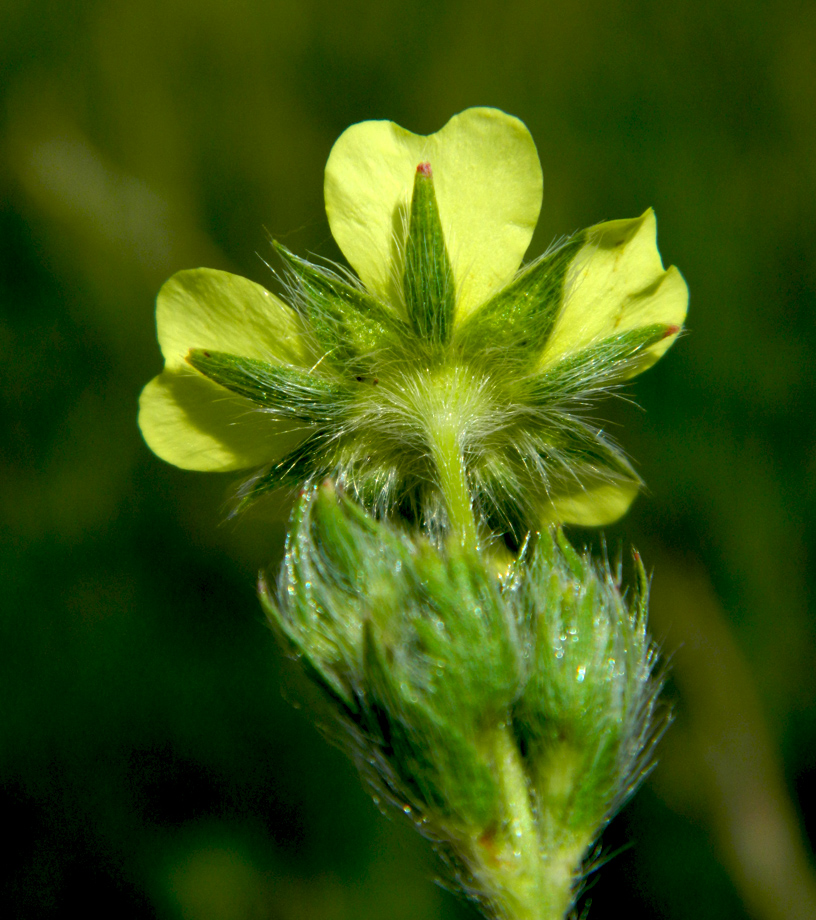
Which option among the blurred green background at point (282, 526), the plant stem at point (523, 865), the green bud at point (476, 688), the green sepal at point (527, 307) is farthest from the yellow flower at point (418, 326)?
the blurred green background at point (282, 526)

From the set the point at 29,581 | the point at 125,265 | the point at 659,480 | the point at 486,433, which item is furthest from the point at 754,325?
the point at 29,581

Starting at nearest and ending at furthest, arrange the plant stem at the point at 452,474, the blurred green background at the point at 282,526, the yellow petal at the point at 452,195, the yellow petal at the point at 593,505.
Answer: the plant stem at the point at 452,474 < the yellow petal at the point at 452,195 < the yellow petal at the point at 593,505 < the blurred green background at the point at 282,526

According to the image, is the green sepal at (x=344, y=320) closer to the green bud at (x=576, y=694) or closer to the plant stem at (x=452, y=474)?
the plant stem at (x=452, y=474)

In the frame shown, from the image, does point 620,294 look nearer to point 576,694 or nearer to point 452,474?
point 452,474

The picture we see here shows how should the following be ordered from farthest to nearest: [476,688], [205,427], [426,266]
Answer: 1. [205,427]
2. [426,266]
3. [476,688]

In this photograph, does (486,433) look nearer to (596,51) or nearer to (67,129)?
(596,51)

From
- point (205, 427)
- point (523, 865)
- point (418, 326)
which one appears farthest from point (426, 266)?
point (523, 865)

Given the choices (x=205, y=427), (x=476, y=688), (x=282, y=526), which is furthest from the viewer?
(x=282, y=526)
